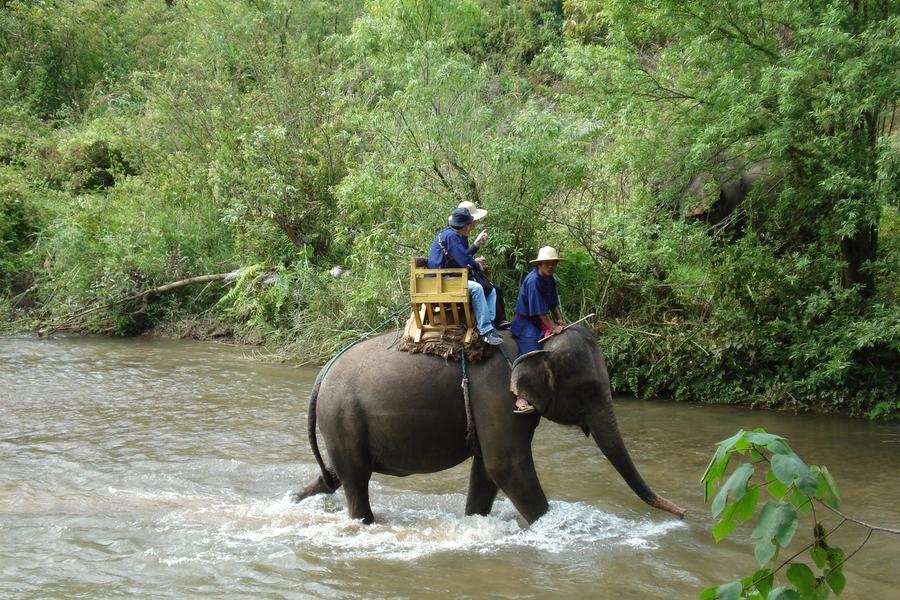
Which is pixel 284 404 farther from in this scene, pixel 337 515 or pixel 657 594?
pixel 657 594

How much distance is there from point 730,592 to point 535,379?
13.4 feet

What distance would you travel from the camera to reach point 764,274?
1085 centimetres

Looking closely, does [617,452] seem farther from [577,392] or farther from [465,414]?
[465,414]

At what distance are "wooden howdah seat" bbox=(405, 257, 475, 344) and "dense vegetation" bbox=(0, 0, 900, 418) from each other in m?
4.43

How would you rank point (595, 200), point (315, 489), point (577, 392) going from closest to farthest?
point (577, 392)
point (315, 489)
point (595, 200)

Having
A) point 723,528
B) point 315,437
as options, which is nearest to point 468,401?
point 315,437

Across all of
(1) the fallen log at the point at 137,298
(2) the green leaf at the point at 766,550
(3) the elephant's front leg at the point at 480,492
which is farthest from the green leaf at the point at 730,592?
(1) the fallen log at the point at 137,298

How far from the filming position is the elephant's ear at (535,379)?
245 inches

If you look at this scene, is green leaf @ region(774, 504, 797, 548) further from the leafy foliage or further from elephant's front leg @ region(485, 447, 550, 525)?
elephant's front leg @ region(485, 447, 550, 525)

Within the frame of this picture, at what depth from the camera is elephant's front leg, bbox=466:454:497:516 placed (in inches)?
272

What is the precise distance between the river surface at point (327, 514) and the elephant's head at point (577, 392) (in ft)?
2.12

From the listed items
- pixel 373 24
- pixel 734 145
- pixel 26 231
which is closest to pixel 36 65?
pixel 26 231

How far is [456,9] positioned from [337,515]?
1091 cm

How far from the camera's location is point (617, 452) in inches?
245
